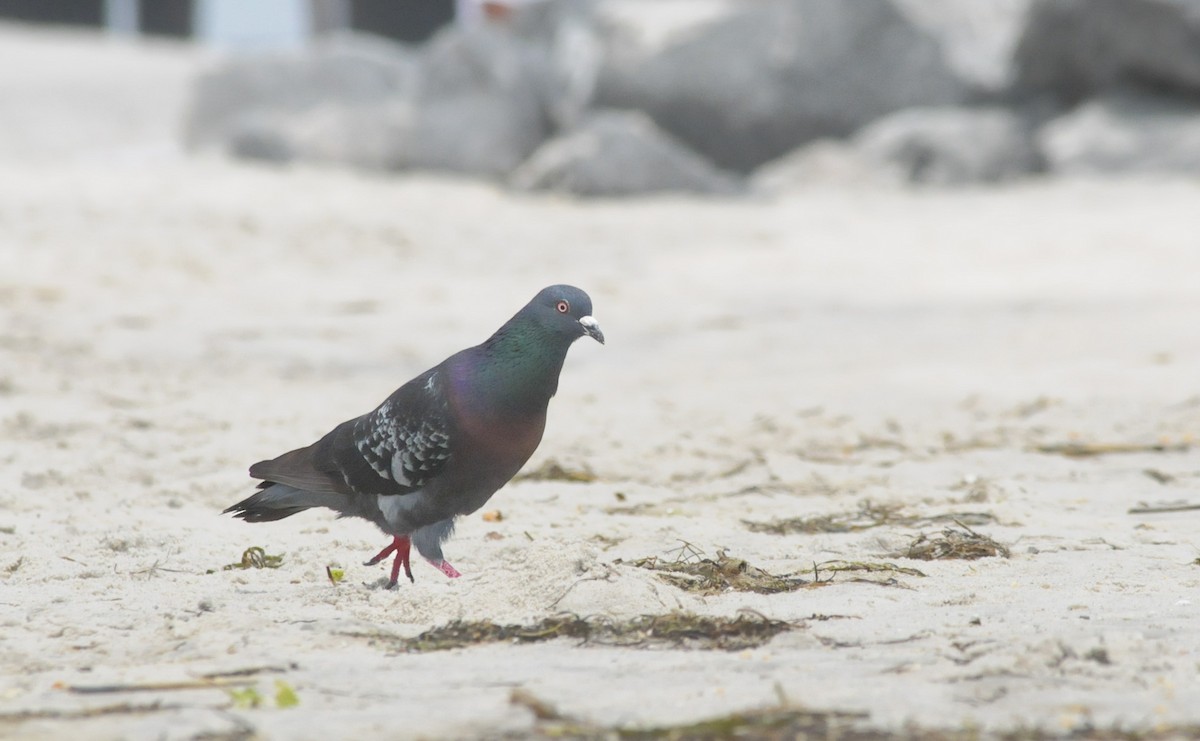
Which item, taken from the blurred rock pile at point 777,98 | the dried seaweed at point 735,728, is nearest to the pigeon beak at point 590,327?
the dried seaweed at point 735,728

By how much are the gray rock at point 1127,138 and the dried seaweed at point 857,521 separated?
795 centimetres

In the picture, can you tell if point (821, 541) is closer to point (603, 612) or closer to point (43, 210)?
point (603, 612)

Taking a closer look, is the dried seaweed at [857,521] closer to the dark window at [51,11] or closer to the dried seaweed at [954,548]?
the dried seaweed at [954,548]

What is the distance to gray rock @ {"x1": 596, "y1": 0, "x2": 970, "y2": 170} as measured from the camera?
12.6 m

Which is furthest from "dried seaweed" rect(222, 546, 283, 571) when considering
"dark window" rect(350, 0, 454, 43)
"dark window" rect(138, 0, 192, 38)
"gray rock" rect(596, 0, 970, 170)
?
"dark window" rect(138, 0, 192, 38)

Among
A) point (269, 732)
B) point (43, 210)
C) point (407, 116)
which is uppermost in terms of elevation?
point (407, 116)

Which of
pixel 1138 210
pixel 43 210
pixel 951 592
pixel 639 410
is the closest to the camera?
pixel 951 592

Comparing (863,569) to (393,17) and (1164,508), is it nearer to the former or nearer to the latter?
(1164,508)

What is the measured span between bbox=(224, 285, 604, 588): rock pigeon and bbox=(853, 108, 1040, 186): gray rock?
8.53 metres

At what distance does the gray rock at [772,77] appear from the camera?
41.3 ft

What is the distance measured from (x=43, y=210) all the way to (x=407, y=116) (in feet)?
13.0

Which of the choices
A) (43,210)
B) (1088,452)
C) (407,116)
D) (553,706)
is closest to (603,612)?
(553,706)

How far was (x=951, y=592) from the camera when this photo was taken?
3025mm

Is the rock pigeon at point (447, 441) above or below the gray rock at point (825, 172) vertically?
below
